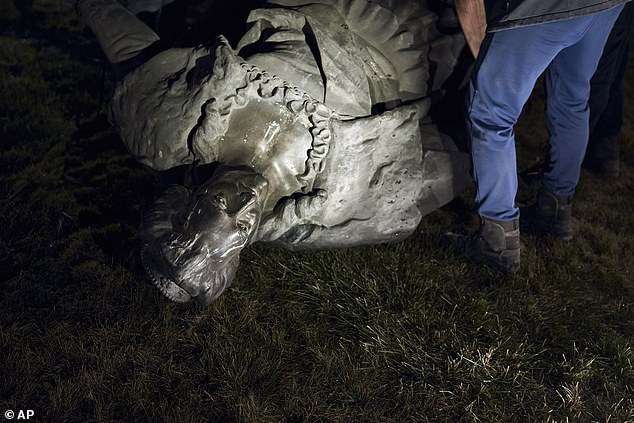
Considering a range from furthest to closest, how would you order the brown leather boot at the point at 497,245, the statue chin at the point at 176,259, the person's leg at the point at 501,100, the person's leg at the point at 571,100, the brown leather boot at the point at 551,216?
the brown leather boot at the point at 551,216, the brown leather boot at the point at 497,245, the person's leg at the point at 571,100, the person's leg at the point at 501,100, the statue chin at the point at 176,259

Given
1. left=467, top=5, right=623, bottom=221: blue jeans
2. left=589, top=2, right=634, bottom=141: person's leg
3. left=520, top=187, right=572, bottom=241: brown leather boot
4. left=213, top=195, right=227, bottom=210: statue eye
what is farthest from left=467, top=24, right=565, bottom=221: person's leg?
left=213, top=195, right=227, bottom=210: statue eye

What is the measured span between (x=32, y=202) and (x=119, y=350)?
987mm

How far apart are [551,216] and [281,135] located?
1.31m

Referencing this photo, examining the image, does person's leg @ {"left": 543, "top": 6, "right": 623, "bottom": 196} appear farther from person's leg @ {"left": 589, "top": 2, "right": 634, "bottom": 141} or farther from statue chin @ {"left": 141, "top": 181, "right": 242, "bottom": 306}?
statue chin @ {"left": 141, "top": 181, "right": 242, "bottom": 306}

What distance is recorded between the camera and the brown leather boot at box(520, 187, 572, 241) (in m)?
2.72

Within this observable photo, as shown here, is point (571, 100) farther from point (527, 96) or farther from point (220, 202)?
point (220, 202)

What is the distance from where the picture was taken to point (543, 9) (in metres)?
2.01

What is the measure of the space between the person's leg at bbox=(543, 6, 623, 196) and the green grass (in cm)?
31

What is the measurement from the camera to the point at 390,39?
2518mm

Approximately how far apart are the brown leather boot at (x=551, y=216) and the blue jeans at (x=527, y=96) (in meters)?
0.04

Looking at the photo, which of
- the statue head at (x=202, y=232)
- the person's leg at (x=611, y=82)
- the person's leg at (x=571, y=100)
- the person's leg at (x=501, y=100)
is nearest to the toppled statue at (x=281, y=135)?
the statue head at (x=202, y=232)

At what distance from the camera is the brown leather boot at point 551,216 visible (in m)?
2.72

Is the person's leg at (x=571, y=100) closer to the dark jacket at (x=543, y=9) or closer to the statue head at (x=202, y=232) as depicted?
the dark jacket at (x=543, y=9)

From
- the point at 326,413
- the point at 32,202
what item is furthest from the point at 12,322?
the point at 326,413
